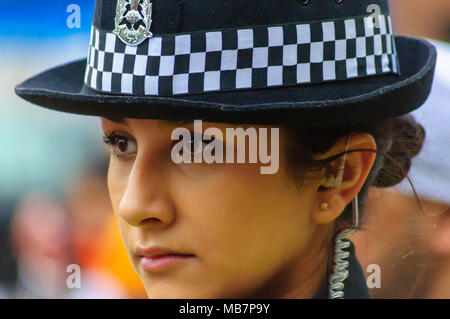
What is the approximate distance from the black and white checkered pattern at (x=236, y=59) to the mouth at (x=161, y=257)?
0.34 m

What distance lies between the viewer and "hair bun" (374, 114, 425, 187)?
1.75 metres

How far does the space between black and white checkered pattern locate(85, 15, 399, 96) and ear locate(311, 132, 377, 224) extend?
16 cm

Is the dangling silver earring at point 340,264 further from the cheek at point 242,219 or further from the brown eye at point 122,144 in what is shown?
the brown eye at point 122,144

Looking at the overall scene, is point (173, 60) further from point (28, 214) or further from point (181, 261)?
point (28, 214)

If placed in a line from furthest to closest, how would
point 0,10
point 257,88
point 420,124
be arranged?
point 0,10
point 420,124
point 257,88

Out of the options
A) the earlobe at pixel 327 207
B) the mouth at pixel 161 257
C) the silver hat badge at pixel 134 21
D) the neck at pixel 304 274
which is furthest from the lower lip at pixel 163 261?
the silver hat badge at pixel 134 21

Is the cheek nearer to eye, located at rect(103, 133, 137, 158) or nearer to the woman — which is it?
the woman

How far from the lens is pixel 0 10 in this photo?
334cm

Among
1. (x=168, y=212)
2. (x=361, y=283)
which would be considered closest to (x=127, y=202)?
(x=168, y=212)

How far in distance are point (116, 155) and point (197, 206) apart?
29 cm

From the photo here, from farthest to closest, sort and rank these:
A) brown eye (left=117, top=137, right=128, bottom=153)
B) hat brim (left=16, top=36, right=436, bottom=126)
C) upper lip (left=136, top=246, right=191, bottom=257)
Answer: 1. brown eye (left=117, top=137, right=128, bottom=153)
2. upper lip (left=136, top=246, right=191, bottom=257)
3. hat brim (left=16, top=36, right=436, bottom=126)

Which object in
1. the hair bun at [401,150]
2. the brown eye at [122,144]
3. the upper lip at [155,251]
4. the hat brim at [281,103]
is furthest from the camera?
the hair bun at [401,150]

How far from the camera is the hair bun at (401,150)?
1749mm

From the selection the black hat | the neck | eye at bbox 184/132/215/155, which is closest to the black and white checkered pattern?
the black hat
